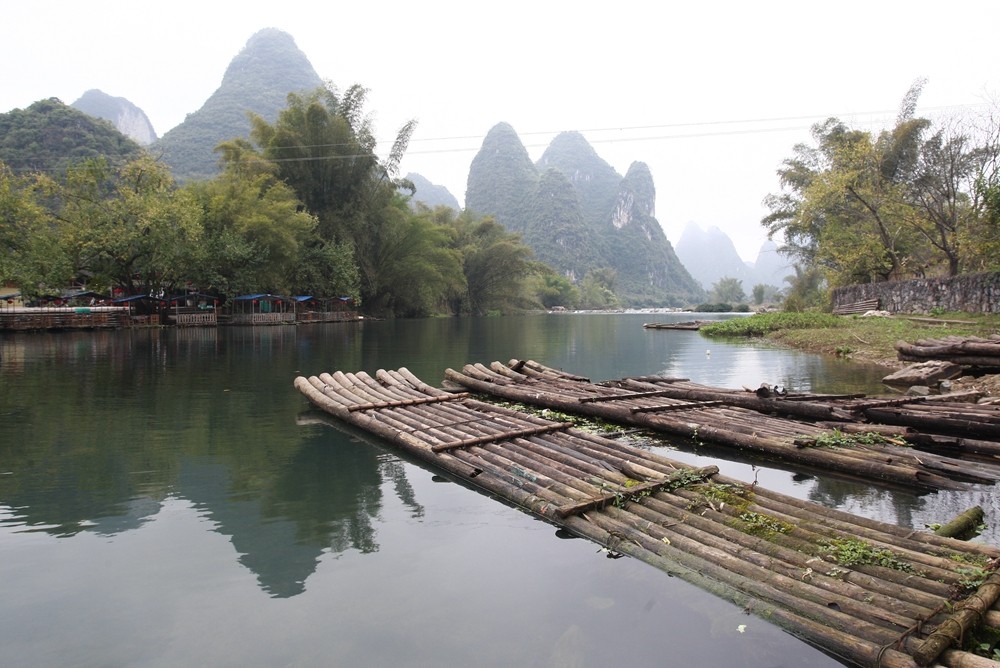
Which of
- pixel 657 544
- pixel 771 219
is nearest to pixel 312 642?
pixel 657 544

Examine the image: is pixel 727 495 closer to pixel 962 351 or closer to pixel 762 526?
pixel 762 526

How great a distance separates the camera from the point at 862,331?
2180 centimetres

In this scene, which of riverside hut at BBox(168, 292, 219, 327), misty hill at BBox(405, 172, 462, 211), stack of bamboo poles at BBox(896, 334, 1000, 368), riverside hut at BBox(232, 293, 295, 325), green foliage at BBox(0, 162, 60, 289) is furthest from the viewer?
misty hill at BBox(405, 172, 462, 211)

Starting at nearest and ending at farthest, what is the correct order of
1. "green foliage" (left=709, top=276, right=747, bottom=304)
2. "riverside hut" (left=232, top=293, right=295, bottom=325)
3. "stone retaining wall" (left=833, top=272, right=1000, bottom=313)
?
"stone retaining wall" (left=833, top=272, right=1000, bottom=313) → "riverside hut" (left=232, top=293, right=295, bottom=325) → "green foliage" (left=709, top=276, right=747, bottom=304)

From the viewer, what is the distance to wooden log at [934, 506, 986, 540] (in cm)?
459

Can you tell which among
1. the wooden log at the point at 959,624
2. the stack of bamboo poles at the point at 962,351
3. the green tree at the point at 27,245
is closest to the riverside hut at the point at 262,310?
the green tree at the point at 27,245

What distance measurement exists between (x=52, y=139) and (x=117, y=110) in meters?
111

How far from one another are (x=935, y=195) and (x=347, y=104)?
37.9m

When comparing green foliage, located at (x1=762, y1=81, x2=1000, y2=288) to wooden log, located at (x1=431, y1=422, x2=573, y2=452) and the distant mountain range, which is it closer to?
wooden log, located at (x1=431, y1=422, x2=573, y2=452)

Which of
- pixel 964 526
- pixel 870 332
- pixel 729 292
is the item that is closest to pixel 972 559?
pixel 964 526

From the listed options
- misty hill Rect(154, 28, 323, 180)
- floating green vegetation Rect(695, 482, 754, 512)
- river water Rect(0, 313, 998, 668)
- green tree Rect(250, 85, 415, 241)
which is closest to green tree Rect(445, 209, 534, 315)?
green tree Rect(250, 85, 415, 241)

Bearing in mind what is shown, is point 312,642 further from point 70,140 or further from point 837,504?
point 70,140

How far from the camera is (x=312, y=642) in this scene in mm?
3459

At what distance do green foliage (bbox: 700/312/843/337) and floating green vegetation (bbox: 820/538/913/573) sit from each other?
25079 mm
